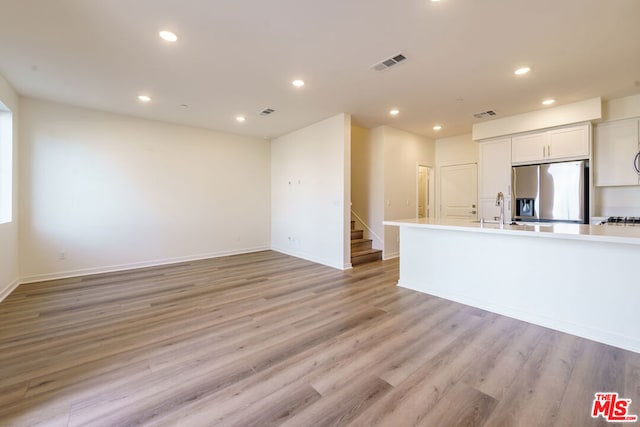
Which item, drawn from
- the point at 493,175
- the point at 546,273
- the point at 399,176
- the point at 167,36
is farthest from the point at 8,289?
the point at 493,175

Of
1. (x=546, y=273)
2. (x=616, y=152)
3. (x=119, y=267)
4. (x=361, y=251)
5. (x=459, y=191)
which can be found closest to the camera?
(x=546, y=273)

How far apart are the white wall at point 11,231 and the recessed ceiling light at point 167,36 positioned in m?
2.65

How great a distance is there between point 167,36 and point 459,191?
6479mm

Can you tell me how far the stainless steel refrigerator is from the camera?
441 cm

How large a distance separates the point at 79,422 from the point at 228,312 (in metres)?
1.60

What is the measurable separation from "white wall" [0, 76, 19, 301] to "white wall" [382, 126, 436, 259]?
6.07 m

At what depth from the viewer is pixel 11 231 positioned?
12.9 ft

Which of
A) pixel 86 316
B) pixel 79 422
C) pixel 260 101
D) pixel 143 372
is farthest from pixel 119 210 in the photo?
pixel 79 422

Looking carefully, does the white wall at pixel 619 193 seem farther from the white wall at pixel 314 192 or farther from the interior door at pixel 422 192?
the white wall at pixel 314 192

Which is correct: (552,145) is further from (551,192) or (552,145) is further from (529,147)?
(551,192)

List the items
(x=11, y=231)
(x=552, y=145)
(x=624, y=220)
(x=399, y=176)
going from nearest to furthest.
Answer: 1. (x=11, y=231)
2. (x=624, y=220)
3. (x=552, y=145)
4. (x=399, y=176)

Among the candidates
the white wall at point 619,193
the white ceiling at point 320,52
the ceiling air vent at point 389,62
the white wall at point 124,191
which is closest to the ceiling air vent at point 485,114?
the white ceiling at point 320,52

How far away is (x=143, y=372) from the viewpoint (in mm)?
2047

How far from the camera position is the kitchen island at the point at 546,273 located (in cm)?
240
